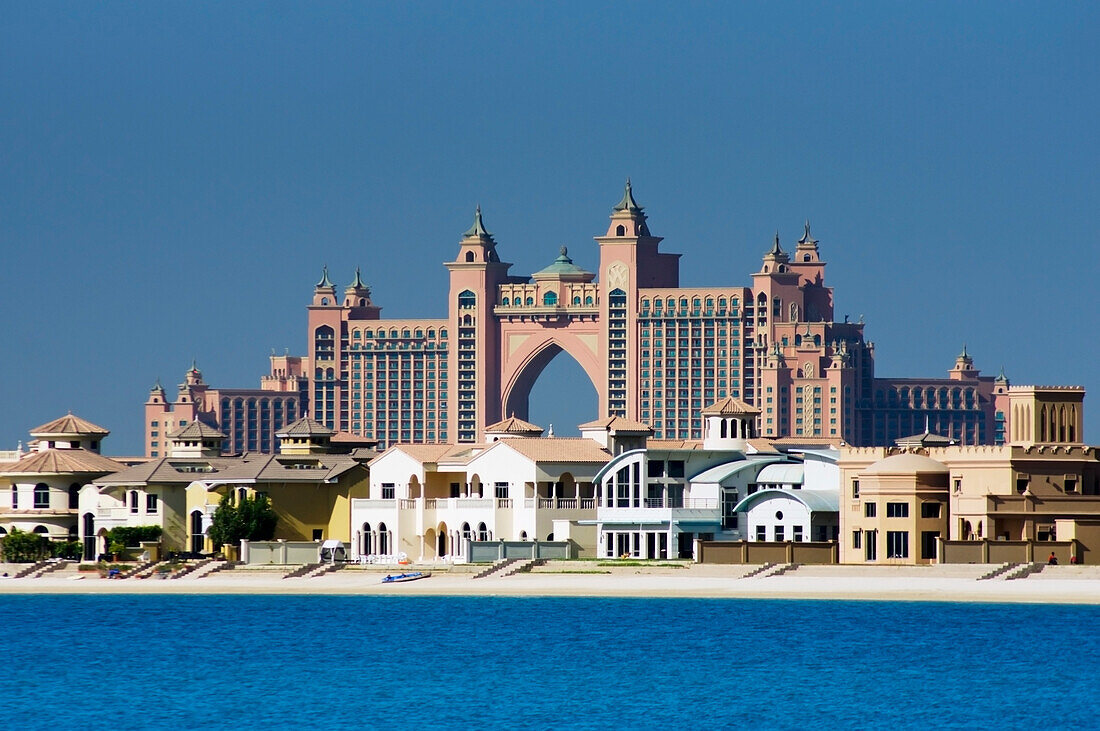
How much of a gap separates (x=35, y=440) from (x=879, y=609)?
244ft

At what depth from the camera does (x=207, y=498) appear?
152000 millimetres

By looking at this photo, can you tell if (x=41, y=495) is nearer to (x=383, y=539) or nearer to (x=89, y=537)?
(x=89, y=537)

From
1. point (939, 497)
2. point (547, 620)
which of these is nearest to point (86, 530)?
point (547, 620)

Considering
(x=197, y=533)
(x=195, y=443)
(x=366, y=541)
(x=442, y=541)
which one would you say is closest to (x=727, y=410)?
(x=442, y=541)

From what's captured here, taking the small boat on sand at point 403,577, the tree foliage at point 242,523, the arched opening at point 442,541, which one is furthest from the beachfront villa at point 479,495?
the small boat on sand at point 403,577

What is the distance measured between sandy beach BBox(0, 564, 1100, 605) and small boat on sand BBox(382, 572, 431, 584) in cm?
47

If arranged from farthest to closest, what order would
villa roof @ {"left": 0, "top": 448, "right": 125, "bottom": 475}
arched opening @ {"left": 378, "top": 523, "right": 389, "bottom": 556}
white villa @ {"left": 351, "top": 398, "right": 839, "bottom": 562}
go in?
villa roof @ {"left": 0, "top": 448, "right": 125, "bottom": 475}, arched opening @ {"left": 378, "top": 523, "right": 389, "bottom": 556}, white villa @ {"left": 351, "top": 398, "right": 839, "bottom": 562}

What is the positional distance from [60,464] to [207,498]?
10.8 meters

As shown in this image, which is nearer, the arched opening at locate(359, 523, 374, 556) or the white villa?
the white villa

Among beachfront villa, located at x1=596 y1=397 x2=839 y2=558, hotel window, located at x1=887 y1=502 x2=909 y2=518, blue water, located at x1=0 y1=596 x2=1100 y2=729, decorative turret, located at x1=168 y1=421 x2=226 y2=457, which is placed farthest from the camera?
decorative turret, located at x1=168 y1=421 x2=226 y2=457

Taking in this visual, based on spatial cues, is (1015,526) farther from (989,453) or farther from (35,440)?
(35,440)

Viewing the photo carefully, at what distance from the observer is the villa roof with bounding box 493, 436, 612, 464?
478ft

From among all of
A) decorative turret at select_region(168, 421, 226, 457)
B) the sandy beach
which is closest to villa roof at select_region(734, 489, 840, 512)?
the sandy beach

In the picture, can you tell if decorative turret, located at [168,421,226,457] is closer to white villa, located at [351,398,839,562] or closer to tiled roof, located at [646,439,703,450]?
white villa, located at [351,398,839,562]
